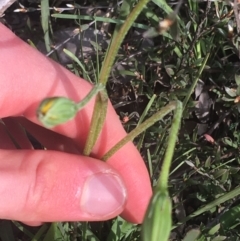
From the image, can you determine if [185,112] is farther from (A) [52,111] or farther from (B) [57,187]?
(A) [52,111]

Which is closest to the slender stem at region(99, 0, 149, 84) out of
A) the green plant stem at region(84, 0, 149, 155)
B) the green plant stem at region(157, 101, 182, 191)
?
the green plant stem at region(84, 0, 149, 155)

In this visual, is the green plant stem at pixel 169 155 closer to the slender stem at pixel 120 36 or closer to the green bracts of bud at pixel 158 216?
A: the green bracts of bud at pixel 158 216

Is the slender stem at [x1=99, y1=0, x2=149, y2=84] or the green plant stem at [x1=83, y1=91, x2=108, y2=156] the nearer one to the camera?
the slender stem at [x1=99, y1=0, x2=149, y2=84]

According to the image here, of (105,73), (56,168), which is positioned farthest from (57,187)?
(105,73)

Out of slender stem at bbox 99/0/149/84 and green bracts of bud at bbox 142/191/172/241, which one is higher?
slender stem at bbox 99/0/149/84

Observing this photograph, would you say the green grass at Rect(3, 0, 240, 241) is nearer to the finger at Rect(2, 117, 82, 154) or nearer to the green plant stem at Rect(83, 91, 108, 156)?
the finger at Rect(2, 117, 82, 154)

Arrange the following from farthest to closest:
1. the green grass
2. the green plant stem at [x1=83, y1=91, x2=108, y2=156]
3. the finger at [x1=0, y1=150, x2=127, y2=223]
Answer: the green grass
the finger at [x1=0, y1=150, x2=127, y2=223]
the green plant stem at [x1=83, y1=91, x2=108, y2=156]

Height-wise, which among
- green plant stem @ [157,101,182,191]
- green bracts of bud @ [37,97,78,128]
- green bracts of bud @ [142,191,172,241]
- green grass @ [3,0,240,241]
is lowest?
green grass @ [3,0,240,241]

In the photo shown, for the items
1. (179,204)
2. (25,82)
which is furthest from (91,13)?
(179,204)
